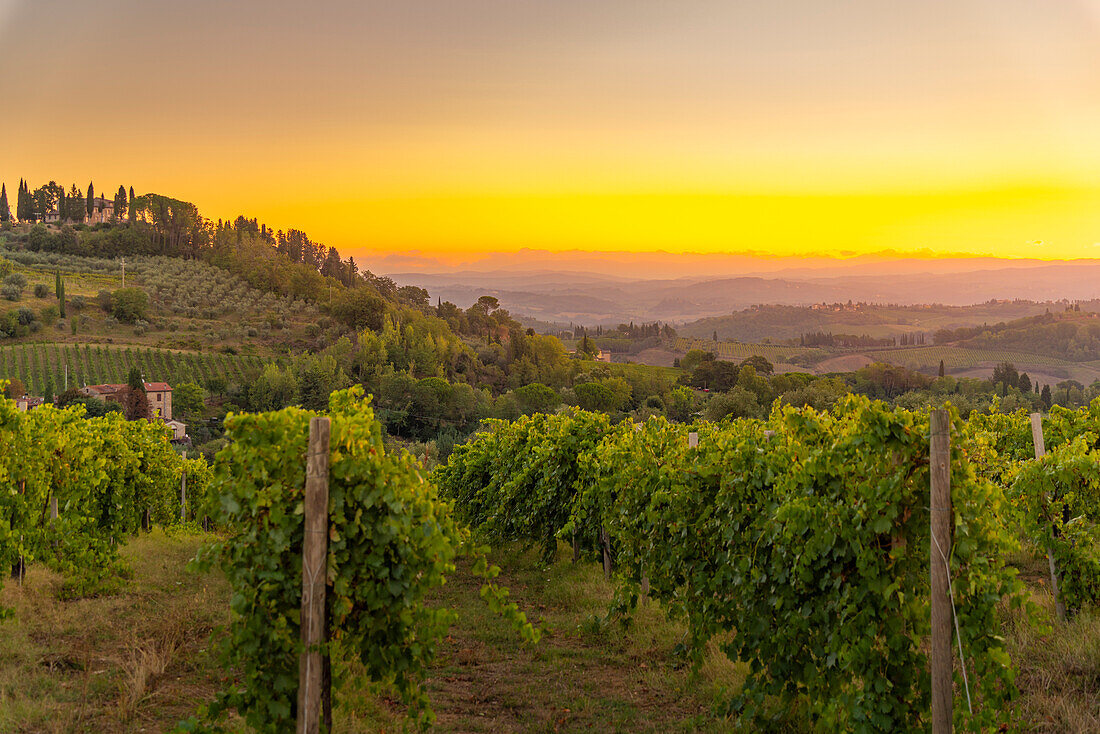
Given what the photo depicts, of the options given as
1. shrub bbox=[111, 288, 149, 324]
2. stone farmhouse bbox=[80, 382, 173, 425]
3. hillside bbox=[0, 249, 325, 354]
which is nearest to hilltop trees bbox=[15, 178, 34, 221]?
hillside bbox=[0, 249, 325, 354]

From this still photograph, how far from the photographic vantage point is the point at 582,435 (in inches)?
484

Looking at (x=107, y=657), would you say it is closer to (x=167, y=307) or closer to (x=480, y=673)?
(x=480, y=673)

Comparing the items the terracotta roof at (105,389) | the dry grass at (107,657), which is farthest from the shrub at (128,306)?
the dry grass at (107,657)

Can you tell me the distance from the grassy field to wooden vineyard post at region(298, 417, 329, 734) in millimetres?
1297

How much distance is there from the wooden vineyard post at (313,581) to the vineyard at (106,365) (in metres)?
77.9

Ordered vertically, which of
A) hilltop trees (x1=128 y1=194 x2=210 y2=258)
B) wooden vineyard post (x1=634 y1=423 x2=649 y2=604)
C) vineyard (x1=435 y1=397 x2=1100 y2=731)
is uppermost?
hilltop trees (x1=128 y1=194 x2=210 y2=258)

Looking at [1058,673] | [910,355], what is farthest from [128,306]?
[910,355]

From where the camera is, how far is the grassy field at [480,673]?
522 centimetres

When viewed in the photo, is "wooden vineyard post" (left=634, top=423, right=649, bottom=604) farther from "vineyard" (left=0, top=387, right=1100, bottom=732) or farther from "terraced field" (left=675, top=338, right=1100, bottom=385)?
"terraced field" (left=675, top=338, right=1100, bottom=385)

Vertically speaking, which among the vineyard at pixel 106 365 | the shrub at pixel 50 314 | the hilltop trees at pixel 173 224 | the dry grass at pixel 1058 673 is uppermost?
the hilltop trees at pixel 173 224

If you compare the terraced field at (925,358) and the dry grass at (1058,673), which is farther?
the terraced field at (925,358)

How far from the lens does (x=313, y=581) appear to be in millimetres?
4035

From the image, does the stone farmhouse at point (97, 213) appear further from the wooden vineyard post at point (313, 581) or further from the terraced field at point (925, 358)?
the wooden vineyard post at point (313, 581)

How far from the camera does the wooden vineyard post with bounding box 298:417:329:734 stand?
3.99 meters
